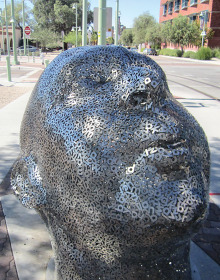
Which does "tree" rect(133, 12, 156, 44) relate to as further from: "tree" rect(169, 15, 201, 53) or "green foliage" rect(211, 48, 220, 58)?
"green foliage" rect(211, 48, 220, 58)

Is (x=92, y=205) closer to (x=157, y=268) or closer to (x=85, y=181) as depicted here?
(x=85, y=181)

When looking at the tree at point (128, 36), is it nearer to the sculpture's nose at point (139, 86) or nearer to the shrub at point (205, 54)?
the shrub at point (205, 54)

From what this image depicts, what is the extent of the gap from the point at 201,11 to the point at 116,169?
160 ft

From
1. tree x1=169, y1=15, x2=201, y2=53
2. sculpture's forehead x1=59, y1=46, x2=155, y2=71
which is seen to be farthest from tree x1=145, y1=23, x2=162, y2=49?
sculpture's forehead x1=59, y1=46, x2=155, y2=71

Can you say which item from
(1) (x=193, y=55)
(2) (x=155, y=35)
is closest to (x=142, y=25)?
(2) (x=155, y=35)

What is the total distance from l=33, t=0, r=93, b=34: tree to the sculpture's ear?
5374cm

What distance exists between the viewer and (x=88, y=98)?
1438mm

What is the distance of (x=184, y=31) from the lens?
44844 mm

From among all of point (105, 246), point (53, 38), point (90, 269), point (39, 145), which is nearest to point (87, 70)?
point (39, 145)

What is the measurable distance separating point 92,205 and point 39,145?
1.47 feet

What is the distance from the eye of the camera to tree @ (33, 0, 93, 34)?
2000 inches

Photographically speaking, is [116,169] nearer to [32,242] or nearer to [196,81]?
[32,242]

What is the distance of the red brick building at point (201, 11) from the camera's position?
41.0 meters

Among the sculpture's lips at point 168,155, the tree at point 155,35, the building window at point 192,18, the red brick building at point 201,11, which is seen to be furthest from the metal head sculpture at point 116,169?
the tree at point 155,35
